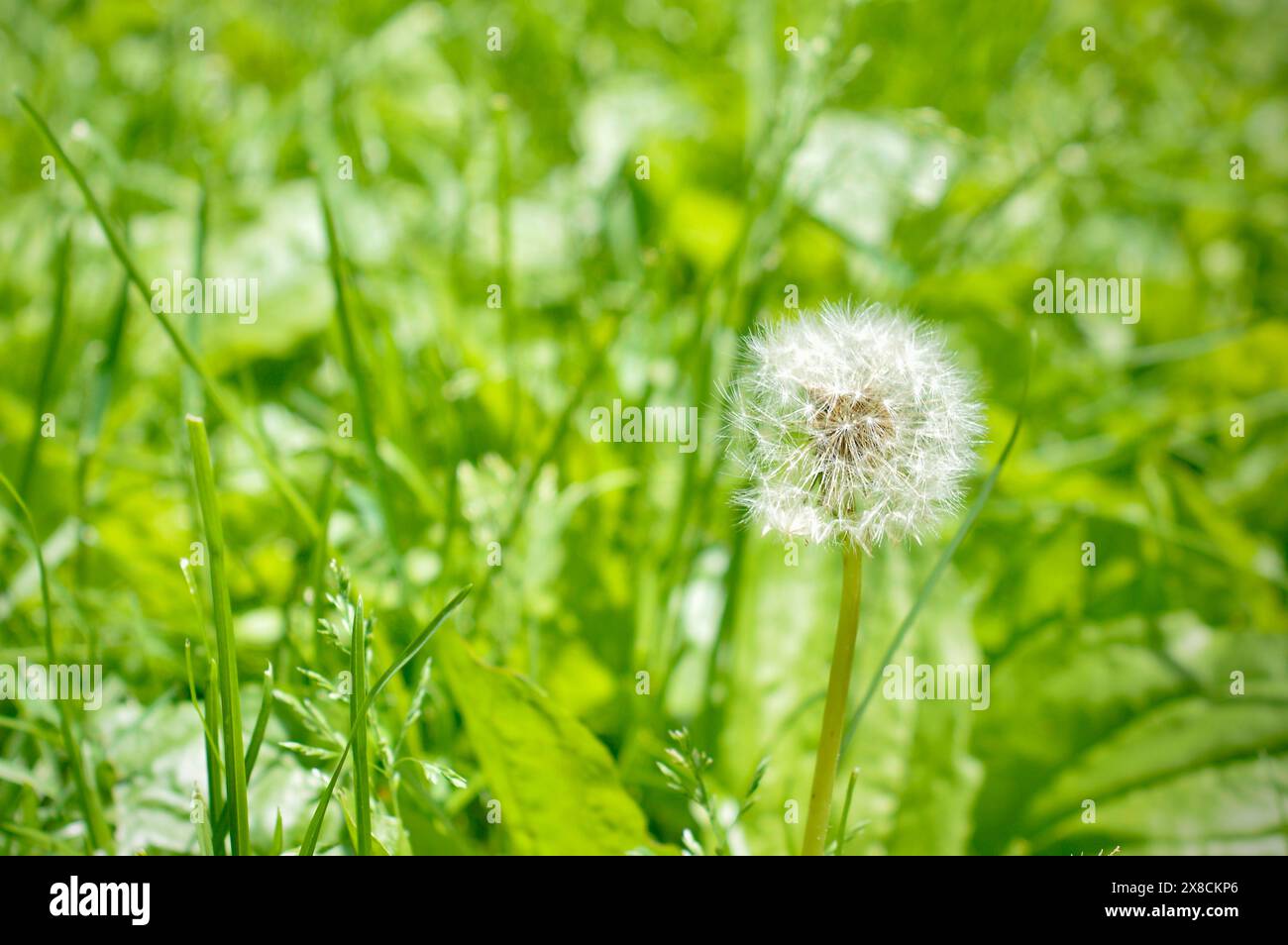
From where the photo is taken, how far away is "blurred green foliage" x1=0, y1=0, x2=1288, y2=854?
1457 millimetres

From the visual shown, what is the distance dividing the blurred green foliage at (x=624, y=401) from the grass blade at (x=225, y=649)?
0.07 m

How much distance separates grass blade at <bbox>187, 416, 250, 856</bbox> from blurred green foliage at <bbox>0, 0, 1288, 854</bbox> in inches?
2.6

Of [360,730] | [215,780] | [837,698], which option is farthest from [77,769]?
[837,698]

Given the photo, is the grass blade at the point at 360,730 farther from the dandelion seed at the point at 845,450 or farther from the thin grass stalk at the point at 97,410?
the thin grass stalk at the point at 97,410

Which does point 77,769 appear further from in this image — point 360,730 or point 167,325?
point 167,325

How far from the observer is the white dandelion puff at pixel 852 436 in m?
0.99

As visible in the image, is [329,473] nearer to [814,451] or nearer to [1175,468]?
[814,451]

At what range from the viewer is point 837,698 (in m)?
0.99

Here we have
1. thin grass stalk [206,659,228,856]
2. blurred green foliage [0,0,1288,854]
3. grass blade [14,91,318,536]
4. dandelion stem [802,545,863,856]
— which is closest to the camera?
dandelion stem [802,545,863,856]

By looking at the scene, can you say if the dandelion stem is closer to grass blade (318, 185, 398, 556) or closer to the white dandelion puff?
the white dandelion puff

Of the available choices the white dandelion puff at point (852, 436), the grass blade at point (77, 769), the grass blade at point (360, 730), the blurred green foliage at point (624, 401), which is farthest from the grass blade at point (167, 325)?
the white dandelion puff at point (852, 436)

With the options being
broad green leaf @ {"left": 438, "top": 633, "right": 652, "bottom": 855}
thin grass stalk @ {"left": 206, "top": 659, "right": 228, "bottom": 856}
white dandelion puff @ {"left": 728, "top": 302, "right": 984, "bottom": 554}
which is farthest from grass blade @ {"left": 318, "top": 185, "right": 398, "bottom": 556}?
white dandelion puff @ {"left": 728, "top": 302, "right": 984, "bottom": 554}

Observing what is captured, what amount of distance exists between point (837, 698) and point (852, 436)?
0.87ft
